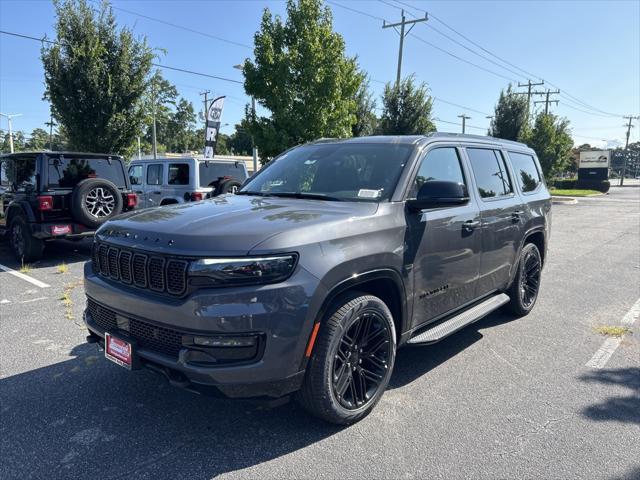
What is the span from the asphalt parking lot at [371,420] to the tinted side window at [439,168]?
1.57 m

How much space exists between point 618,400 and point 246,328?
285 centimetres

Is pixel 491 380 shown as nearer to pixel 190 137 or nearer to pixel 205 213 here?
pixel 205 213

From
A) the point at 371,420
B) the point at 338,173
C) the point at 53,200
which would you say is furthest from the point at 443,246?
the point at 53,200

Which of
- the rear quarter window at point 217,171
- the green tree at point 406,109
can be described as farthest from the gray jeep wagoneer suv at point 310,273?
the green tree at point 406,109

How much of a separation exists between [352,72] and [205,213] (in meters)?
11.0

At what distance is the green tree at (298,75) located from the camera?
39.1 ft

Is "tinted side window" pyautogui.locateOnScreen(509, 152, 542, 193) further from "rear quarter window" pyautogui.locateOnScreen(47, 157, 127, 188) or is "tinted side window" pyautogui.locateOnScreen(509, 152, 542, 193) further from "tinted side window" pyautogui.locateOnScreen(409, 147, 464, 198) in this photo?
"rear quarter window" pyautogui.locateOnScreen(47, 157, 127, 188)

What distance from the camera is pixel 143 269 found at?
274cm

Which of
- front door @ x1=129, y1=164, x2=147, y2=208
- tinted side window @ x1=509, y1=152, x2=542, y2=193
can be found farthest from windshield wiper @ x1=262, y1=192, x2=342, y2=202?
front door @ x1=129, y1=164, x2=147, y2=208

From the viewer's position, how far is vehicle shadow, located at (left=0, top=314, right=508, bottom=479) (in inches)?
103

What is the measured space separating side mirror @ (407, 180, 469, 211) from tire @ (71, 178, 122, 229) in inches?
249

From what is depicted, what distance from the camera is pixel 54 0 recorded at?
12.0m

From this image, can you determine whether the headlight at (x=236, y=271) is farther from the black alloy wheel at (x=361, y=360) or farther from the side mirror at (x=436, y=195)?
the side mirror at (x=436, y=195)

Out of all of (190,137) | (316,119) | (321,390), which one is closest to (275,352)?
(321,390)
